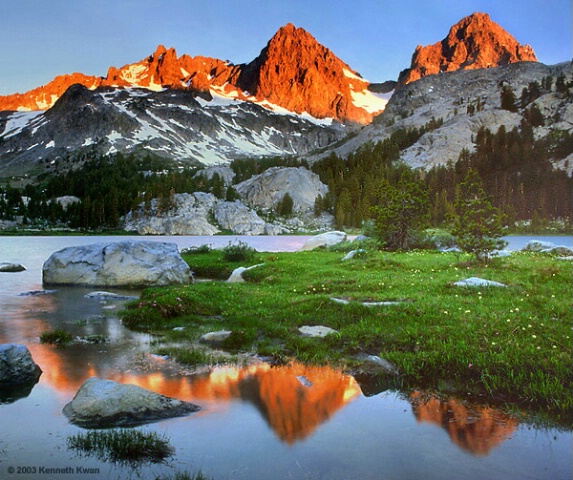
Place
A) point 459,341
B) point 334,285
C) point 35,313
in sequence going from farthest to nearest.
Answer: point 334,285, point 35,313, point 459,341

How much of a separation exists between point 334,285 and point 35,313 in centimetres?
1335

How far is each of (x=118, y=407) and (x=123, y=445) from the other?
1279 mm

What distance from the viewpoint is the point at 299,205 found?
187 metres

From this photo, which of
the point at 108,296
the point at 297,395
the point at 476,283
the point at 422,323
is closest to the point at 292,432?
the point at 297,395

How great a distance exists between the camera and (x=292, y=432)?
7.98 meters

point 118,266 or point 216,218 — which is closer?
point 118,266

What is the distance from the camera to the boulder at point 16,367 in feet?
33.4

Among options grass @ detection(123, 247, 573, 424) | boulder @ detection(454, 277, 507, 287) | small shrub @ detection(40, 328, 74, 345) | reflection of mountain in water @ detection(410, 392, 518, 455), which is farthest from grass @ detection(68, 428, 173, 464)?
boulder @ detection(454, 277, 507, 287)

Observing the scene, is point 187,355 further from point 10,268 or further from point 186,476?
point 10,268

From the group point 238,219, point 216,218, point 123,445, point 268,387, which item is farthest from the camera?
point 216,218

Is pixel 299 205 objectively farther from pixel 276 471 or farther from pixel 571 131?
pixel 276 471

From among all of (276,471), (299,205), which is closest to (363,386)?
(276,471)

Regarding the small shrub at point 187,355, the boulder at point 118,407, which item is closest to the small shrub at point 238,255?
the small shrub at point 187,355

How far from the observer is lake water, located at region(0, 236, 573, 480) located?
6.75 metres
